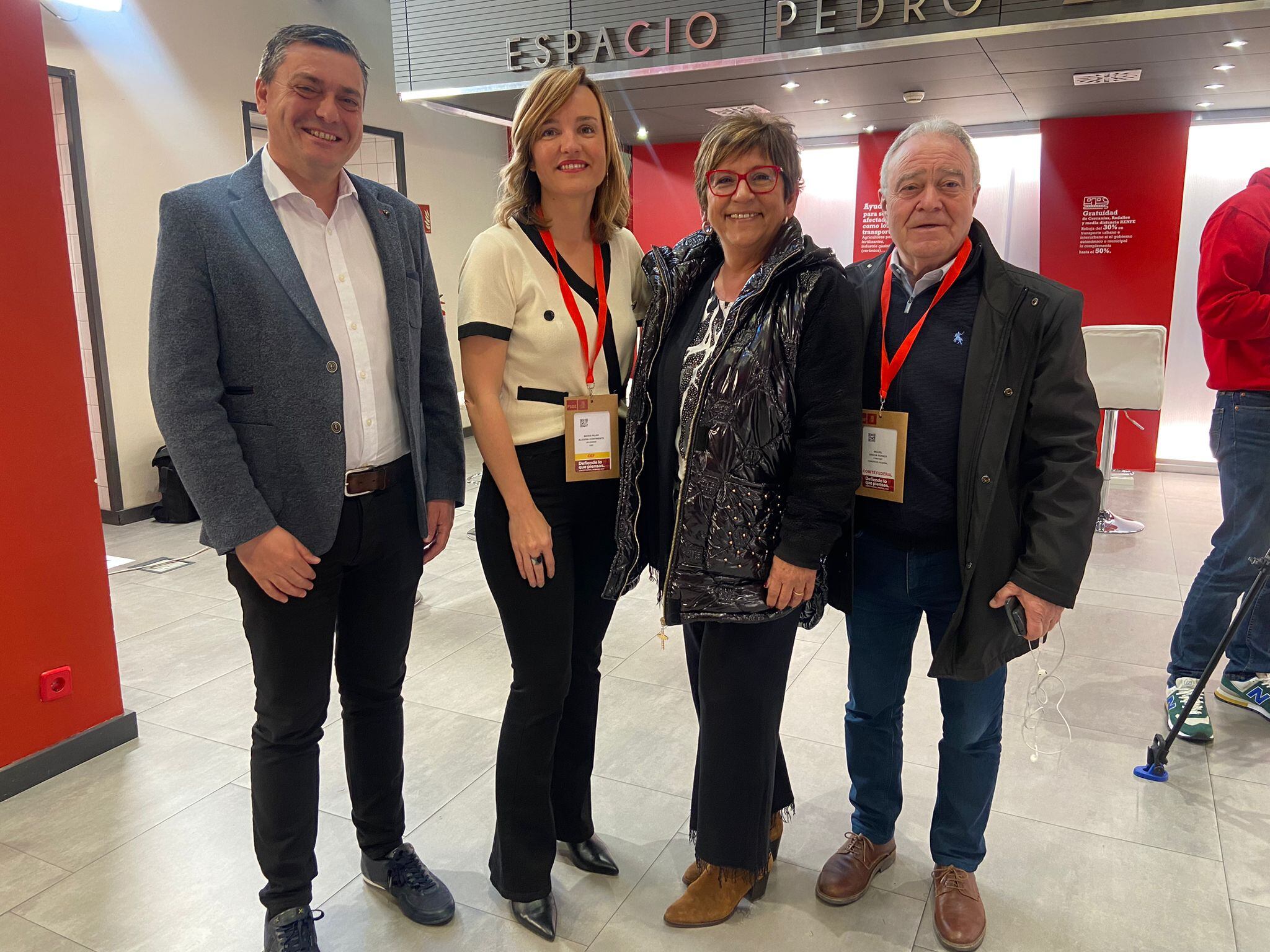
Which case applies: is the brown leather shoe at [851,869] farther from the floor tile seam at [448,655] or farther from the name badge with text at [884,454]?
the floor tile seam at [448,655]

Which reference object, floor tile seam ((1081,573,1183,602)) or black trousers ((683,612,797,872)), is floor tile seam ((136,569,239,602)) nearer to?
black trousers ((683,612,797,872))

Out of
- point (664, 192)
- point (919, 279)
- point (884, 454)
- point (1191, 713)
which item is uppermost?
point (664, 192)

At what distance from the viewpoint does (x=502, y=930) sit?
1.91m

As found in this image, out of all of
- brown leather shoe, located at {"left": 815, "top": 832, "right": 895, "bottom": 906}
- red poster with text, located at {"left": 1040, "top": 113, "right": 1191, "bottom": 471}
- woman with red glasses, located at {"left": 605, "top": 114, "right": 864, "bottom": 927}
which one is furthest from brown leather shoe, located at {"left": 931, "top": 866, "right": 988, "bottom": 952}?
red poster with text, located at {"left": 1040, "top": 113, "right": 1191, "bottom": 471}

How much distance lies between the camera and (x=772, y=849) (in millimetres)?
2121

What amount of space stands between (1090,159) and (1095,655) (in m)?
4.63

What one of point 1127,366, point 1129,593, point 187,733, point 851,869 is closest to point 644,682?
point 851,869

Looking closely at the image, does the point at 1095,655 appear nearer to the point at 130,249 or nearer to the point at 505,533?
the point at 505,533

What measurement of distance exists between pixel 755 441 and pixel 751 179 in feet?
1.56

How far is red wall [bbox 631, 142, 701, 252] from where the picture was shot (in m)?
7.97

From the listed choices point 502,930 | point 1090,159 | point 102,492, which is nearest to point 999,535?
point 502,930

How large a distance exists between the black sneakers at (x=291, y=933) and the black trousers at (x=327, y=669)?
19 mm

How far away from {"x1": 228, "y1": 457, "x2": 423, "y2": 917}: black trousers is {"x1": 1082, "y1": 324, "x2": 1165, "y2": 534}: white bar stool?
14.2 feet

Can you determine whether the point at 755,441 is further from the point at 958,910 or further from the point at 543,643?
the point at 958,910
